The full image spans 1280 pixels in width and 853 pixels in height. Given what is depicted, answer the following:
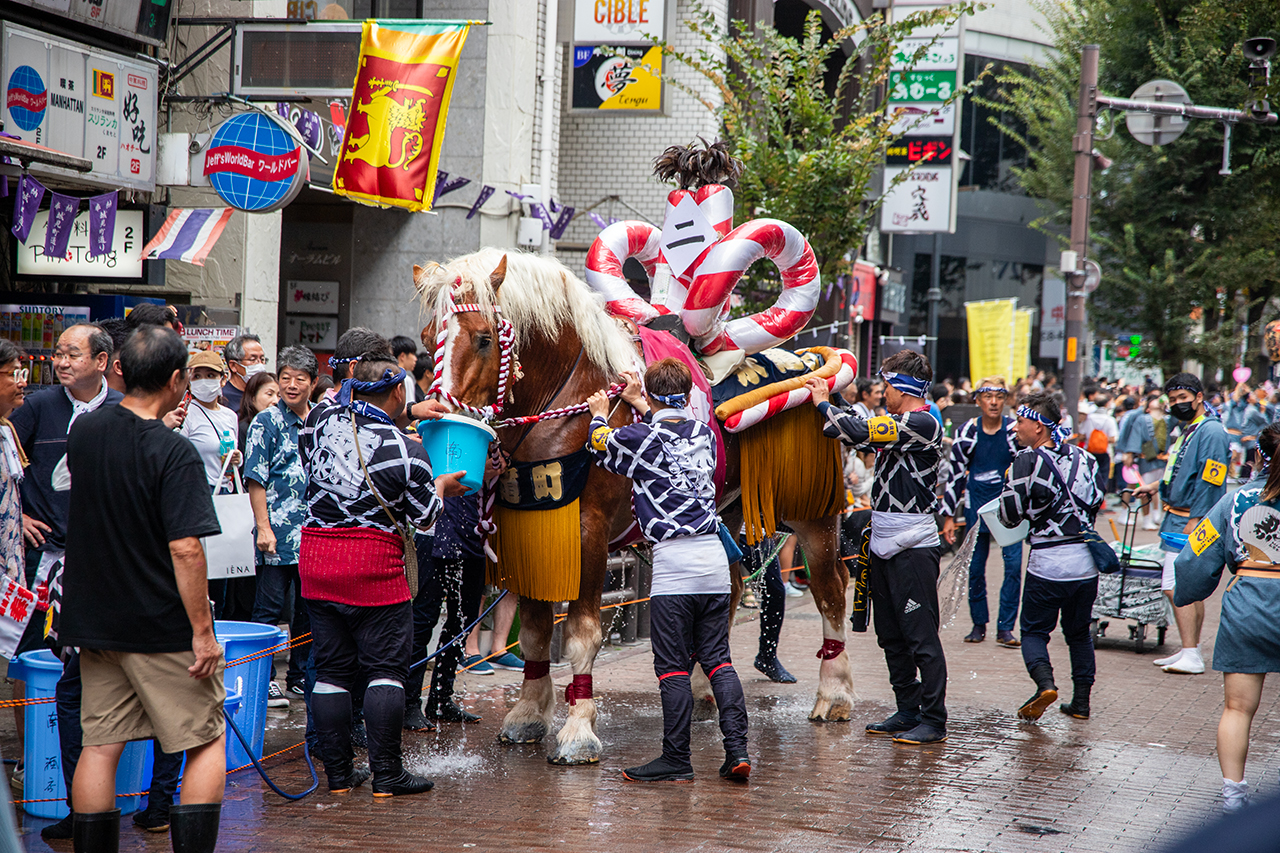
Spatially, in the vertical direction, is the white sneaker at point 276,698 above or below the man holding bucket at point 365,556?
below

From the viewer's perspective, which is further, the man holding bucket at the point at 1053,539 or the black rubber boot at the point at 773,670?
the black rubber boot at the point at 773,670

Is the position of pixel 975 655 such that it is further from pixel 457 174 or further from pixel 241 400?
pixel 457 174

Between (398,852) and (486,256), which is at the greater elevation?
(486,256)

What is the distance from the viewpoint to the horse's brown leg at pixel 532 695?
611cm

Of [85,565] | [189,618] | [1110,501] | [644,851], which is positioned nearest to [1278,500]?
[644,851]

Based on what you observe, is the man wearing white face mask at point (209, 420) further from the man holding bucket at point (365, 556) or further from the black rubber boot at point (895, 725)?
the black rubber boot at point (895, 725)

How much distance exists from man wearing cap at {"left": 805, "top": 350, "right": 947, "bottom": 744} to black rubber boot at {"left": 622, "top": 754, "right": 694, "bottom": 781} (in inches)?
58.6

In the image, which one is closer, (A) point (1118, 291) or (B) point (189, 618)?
(B) point (189, 618)

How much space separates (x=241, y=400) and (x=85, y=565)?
3.54 metres

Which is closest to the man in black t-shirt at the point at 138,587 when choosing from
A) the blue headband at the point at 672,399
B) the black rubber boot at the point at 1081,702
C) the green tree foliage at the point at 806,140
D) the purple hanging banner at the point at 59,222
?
the blue headband at the point at 672,399

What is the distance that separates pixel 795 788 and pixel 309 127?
7.44 metres

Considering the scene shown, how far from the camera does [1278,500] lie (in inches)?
200

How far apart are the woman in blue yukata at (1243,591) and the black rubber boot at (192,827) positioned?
4.15 m

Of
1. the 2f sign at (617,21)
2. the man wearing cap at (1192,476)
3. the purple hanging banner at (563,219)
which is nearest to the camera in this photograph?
the man wearing cap at (1192,476)
